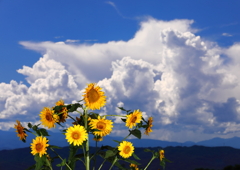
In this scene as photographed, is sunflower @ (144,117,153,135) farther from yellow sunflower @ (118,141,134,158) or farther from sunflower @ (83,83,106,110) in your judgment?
sunflower @ (83,83,106,110)

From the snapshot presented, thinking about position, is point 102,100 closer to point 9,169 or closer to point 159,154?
point 159,154

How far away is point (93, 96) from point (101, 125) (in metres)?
0.69

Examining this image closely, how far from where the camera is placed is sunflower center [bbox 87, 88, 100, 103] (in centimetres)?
665

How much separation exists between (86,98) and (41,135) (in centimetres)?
136

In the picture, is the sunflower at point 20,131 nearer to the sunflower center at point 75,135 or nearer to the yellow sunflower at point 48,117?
the yellow sunflower at point 48,117

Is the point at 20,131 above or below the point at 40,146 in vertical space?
above

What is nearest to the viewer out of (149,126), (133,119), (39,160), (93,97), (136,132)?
(39,160)

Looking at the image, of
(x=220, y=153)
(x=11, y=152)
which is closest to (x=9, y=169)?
(x=11, y=152)

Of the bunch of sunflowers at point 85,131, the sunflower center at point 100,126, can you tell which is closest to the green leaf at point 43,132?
the bunch of sunflowers at point 85,131

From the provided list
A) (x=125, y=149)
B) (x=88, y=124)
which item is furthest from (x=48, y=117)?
(x=125, y=149)

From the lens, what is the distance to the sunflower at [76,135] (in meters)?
6.38

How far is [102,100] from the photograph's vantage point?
6.74 meters

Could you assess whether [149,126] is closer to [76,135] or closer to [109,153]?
[109,153]

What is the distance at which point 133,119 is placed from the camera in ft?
23.3
